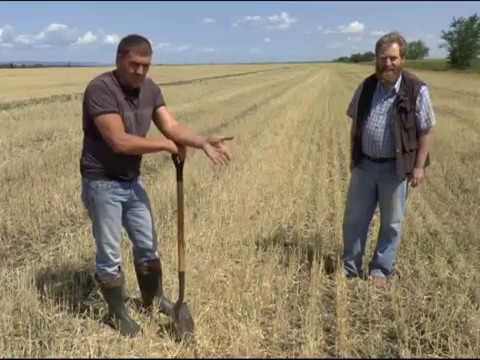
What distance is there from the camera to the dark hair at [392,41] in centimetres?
533

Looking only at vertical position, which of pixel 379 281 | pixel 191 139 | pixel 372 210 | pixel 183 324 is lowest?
pixel 379 281

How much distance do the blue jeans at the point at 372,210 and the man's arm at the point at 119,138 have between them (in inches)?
97.5

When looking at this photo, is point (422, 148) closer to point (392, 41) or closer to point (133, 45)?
point (392, 41)

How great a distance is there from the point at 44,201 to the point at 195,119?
11271 millimetres

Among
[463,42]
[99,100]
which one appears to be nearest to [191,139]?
[99,100]

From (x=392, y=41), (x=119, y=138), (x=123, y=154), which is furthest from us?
(x=392, y=41)

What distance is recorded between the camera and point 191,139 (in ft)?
14.7

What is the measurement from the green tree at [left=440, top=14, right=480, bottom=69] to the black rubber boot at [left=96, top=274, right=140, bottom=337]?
88997 mm

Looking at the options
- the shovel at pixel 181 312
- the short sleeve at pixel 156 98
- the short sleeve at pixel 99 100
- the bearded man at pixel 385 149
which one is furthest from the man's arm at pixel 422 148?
the short sleeve at pixel 99 100

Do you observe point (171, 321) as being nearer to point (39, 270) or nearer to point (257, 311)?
point (257, 311)

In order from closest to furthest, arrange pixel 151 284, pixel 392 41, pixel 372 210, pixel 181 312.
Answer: pixel 181 312
pixel 151 284
pixel 392 41
pixel 372 210

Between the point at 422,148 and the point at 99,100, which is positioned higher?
the point at 99,100

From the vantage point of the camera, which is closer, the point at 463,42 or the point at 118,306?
the point at 118,306

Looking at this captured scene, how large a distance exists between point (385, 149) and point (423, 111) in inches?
19.3
